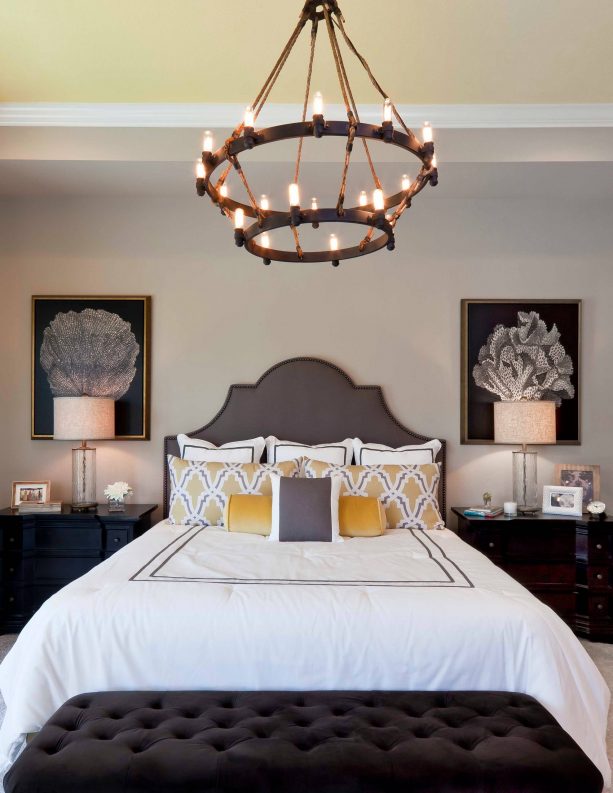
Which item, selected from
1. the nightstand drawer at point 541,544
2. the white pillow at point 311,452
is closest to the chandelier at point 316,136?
the white pillow at point 311,452

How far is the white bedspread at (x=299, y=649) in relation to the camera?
2145 mm

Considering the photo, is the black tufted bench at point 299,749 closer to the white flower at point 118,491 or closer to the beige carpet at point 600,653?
the beige carpet at point 600,653

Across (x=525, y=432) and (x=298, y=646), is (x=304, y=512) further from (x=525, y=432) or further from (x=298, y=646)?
(x=525, y=432)

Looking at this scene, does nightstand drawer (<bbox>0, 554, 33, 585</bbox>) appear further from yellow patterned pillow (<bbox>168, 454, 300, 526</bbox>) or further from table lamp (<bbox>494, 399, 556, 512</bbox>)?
table lamp (<bbox>494, 399, 556, 512</bbox>)

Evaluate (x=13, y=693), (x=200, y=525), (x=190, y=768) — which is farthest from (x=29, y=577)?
(x=190, y=768)

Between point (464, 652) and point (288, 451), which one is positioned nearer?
point (464, 652)

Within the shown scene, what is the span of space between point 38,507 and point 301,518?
69.9 inches

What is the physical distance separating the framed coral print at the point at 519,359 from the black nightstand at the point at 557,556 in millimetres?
697

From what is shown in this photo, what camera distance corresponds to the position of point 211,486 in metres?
3.76

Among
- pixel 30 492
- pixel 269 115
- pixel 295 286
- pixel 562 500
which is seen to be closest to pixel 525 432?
pixel 562 500

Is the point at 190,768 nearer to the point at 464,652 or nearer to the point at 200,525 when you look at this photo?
the point at 464,652

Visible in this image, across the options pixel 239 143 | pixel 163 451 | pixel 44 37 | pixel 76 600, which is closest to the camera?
pixel 239 143

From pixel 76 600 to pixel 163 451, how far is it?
212 centimetres

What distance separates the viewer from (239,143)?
2.01 meters
